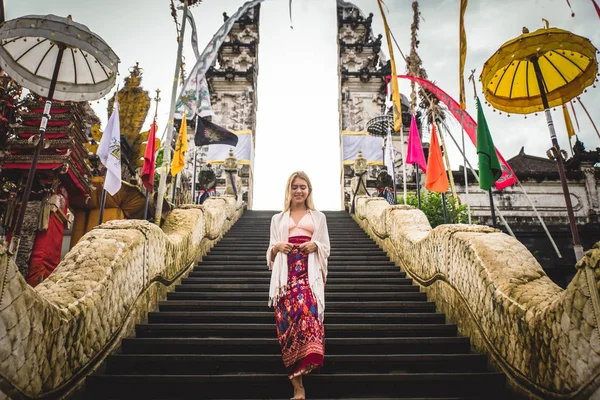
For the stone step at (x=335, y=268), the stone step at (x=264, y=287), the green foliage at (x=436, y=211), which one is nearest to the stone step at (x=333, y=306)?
the stone step at (x=264, y=287)

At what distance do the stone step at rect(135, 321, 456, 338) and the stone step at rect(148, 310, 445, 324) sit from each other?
10.5 inches

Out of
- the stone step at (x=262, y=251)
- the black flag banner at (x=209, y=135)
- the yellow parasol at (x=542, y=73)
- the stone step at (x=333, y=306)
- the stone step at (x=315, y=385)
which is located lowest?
the stone step at (x=315, y=385)

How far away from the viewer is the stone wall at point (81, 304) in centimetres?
229

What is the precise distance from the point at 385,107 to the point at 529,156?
9.55 m

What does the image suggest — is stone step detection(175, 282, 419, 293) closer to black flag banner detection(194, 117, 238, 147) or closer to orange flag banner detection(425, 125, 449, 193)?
orange flag banner detection(425, 125, 449, 193)

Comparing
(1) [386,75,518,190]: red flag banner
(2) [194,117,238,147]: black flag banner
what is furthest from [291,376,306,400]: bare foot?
(2) [194,117,238,147]: black flag banner

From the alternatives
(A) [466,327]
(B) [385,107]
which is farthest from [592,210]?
(A) [466,327]

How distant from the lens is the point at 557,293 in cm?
288

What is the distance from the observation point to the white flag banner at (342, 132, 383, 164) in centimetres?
2052

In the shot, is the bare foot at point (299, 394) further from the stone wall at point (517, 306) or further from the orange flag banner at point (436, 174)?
the orange flag banner at point (436, 174)

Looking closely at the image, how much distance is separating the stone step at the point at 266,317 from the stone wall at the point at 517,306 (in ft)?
1.02

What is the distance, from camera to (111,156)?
5.95 metres

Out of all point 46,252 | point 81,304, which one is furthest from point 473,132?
point 46,252

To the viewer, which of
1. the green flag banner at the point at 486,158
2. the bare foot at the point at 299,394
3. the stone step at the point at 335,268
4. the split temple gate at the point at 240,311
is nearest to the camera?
the split temple gate at the point at 240,311
